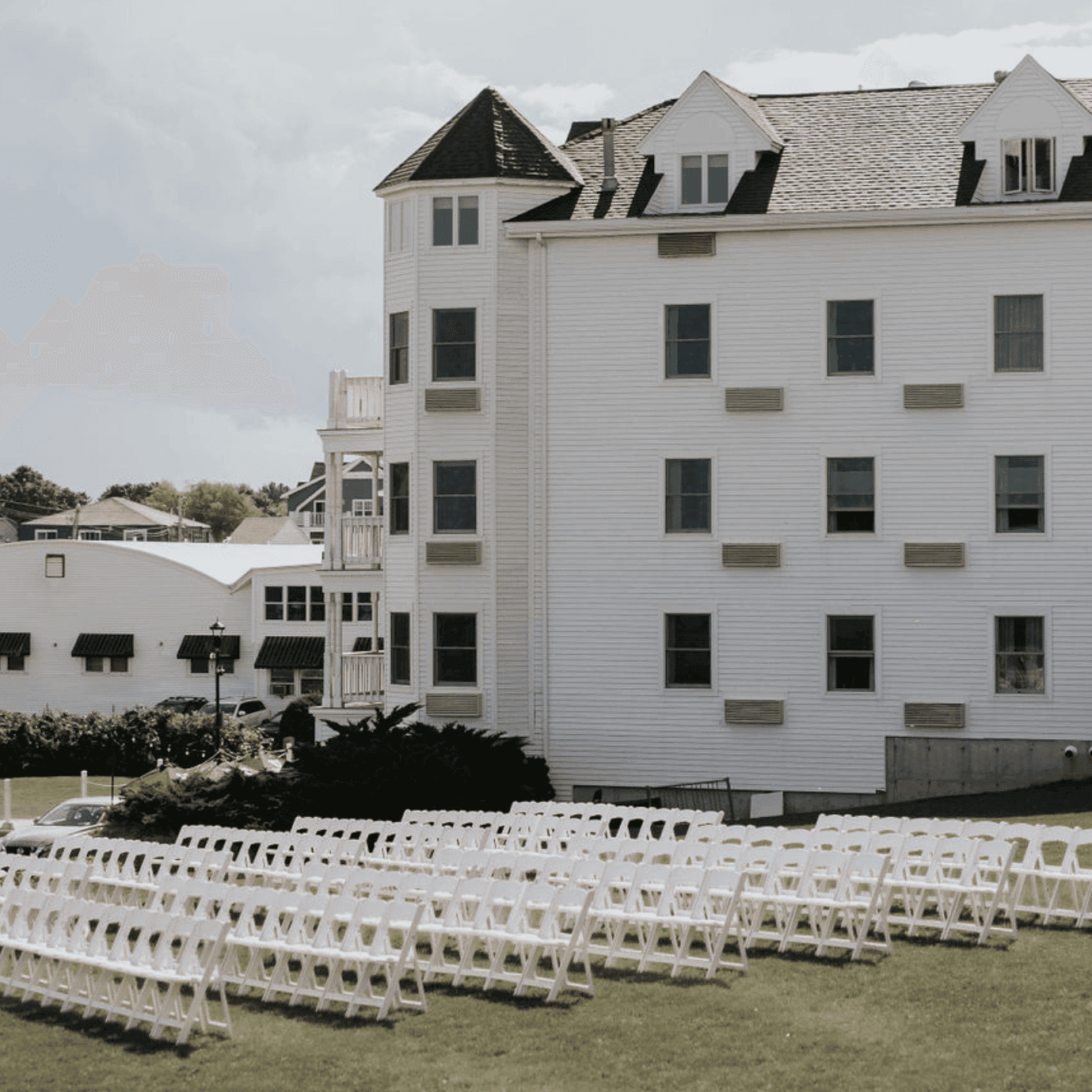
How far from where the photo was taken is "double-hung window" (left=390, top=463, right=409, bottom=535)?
31312mm

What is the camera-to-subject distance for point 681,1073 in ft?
37.9

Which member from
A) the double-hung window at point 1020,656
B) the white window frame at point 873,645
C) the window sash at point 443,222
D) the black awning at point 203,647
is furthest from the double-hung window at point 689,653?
the black awning at point 203,647

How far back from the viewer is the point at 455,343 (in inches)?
1216

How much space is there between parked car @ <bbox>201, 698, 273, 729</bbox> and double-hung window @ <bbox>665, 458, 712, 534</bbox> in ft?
90.4

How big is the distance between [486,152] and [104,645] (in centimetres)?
3259

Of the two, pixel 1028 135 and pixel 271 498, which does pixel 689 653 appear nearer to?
pixel 1028 135

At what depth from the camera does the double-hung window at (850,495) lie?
1166 inches

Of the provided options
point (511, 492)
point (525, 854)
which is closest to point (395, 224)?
point (511, 492)

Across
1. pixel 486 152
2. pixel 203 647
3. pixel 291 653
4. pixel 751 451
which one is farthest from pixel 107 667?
pixel 751 451

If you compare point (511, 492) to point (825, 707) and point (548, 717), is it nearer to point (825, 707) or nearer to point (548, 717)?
point (548, 717)

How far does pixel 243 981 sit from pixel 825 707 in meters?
16.9

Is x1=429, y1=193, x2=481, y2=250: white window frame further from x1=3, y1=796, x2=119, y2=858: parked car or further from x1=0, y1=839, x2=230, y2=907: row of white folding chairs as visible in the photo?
x1=0, y1=839, x2=230, y2=907: row of white folding chairs

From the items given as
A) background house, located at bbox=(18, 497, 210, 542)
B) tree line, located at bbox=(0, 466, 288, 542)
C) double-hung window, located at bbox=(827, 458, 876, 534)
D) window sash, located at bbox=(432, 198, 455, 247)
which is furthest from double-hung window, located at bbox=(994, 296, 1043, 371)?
tree line, located at bbox=(0, 466, 288, 542)

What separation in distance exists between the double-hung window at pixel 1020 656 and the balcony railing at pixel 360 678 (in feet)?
38.7
